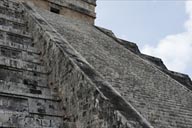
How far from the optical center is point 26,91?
19.8ft

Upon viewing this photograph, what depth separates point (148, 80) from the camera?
8.84 meters

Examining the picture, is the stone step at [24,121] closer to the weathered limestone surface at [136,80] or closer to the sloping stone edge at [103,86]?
the sloping stone edge at [103,86]

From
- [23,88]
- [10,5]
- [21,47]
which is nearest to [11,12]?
[10,5]

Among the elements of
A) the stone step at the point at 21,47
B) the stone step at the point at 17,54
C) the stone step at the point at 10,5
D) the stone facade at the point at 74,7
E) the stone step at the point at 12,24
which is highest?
the stone facade at the point at 74,7

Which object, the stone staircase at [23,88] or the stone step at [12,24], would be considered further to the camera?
the stone step at [12,24]

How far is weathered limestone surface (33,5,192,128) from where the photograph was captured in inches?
274

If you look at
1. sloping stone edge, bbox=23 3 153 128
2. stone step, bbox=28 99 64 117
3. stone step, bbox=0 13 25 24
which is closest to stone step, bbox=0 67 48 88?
stone step, bbox=28 99 64 117

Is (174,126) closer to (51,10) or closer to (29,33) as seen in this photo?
(29,33)

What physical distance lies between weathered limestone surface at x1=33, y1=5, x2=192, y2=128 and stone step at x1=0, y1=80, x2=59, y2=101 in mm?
1417

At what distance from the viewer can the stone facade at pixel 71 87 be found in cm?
557

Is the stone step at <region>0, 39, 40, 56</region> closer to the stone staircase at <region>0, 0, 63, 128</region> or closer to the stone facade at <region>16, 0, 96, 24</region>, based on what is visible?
the stone staircase at <region>0, 0, 63, 128</region>

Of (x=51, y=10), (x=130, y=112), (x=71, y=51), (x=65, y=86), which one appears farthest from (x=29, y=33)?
(x=51, y=10)

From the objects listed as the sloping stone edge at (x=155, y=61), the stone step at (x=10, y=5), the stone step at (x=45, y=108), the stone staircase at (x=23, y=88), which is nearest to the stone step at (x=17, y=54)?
the stone staircase at (x=23, y=88)

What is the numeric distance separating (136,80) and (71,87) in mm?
2491
